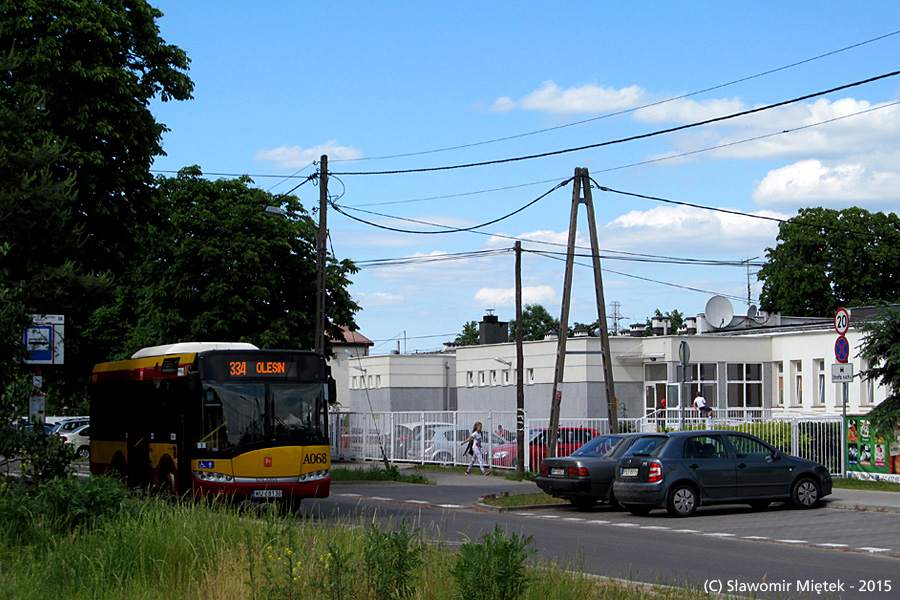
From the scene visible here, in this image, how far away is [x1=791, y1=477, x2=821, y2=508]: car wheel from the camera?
19703mm

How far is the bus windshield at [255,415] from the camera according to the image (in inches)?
691

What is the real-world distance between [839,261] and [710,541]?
52.4 m

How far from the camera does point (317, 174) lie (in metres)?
31.8

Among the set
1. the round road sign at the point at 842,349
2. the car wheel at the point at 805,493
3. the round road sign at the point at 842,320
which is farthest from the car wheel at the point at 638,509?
the round road sign at the point at 842,320

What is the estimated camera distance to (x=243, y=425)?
57.8ft

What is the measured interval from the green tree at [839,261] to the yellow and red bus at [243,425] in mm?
50140

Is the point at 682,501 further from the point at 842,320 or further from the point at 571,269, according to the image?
the point at 571,269

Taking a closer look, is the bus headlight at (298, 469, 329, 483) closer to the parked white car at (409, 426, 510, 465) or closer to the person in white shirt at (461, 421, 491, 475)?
the person in white shirt at (461, 421, 491, 475)

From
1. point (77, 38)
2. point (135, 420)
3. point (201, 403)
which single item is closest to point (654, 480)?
point (201, 403)

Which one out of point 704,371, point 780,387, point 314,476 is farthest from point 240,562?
point 780,387

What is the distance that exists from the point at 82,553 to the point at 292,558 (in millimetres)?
2408

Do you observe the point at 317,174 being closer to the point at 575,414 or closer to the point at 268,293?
the point at 268,293

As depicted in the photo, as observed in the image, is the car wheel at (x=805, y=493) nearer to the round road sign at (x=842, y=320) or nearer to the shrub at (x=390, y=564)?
the round road sign at (x=842, y=320)

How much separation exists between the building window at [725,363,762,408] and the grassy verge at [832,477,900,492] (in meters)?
27.8
